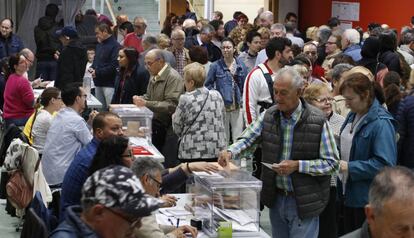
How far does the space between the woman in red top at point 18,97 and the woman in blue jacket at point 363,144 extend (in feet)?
17.7

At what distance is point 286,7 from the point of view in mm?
19516

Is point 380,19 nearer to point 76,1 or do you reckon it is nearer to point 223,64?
point 76,1

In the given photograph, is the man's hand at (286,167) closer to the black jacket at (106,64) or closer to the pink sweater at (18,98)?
the pink sweater at (18,98)

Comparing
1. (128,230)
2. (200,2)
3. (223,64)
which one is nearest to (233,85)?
(223,64)

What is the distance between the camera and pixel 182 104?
26.0ft

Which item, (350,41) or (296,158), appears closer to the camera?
(296,158)

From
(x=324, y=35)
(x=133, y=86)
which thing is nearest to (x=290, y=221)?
(x=133, y=86)

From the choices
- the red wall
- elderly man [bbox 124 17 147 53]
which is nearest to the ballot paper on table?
elderly man [bbox 124 17 147 53]

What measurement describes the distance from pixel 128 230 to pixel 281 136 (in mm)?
Answer: 2444

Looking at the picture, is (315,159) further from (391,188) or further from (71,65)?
(71,65)

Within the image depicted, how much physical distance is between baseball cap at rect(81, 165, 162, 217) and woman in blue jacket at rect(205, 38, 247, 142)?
6715mm

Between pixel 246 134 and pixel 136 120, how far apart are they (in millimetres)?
3195

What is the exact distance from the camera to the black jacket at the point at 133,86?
9.58 metres

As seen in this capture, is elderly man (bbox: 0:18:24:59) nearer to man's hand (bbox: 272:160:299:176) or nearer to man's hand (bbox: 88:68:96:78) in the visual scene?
man's hand (bbox: 88:68:96:78)
